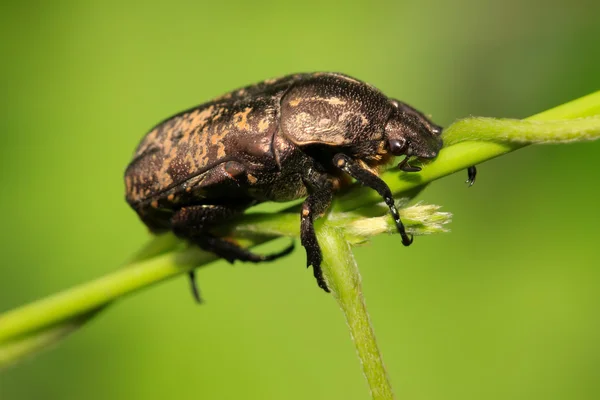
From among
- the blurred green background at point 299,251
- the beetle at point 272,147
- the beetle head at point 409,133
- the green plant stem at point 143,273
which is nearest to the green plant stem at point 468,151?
the green plant stem at point 143,273

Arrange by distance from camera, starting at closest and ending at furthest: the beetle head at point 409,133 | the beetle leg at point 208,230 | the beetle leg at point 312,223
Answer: the beetle leg at point 312,223 → the beetle head at point 409,133 → the beetle leg at point 208,230

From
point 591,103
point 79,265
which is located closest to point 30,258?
point 79,265

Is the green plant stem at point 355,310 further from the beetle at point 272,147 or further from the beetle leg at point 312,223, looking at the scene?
the beetle at point 272,147

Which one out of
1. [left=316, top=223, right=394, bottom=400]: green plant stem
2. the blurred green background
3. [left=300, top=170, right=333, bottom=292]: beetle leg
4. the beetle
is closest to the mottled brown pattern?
the beetle

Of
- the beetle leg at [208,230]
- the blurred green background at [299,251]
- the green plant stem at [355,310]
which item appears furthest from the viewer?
the blurred green background at [299,251]

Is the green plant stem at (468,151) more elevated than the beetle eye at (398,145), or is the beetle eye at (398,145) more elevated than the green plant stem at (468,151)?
the green plant stem at (468,151)

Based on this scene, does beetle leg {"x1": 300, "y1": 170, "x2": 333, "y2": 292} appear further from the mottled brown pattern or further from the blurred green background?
the blurred green background

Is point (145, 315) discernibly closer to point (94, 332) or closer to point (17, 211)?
point (94, 332)
